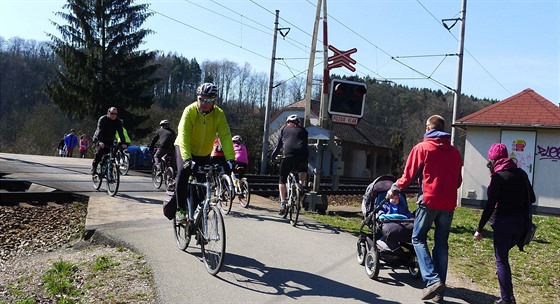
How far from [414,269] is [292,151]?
3.97 m

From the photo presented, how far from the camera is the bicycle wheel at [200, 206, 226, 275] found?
5.39m

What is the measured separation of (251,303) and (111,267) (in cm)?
185

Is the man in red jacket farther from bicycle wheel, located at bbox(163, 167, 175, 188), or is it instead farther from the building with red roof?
the building with red roof

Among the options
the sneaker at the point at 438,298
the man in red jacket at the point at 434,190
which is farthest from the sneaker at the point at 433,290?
the sneaker at the point at 438,298

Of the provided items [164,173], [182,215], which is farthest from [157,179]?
[182,215]

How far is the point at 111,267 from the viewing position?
18.5 ft

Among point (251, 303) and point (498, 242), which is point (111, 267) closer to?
point (251, 303)

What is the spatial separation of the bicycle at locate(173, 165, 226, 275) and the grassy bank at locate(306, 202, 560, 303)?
3180mm

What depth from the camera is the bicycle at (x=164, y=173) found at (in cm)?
1215

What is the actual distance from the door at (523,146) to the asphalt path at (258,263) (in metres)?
11.5

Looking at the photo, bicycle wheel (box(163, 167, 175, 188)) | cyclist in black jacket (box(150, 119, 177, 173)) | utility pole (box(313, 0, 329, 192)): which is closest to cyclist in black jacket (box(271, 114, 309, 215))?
utility pole (box(313, 0, 329, 192))

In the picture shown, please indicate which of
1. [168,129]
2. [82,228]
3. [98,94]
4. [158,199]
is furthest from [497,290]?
[98,94]

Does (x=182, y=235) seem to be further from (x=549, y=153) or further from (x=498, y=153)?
(x=549, y=153)

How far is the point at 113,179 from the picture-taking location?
36.3 ft
